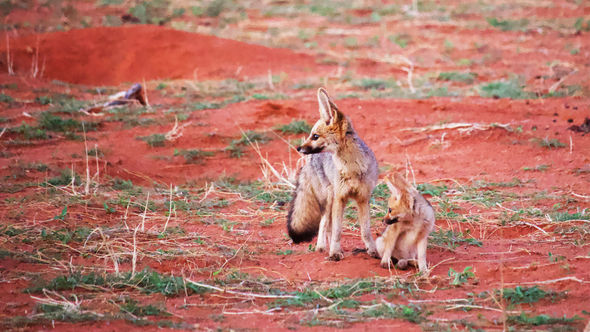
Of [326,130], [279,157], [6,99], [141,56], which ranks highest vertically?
[326,130]

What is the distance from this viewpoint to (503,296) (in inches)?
200

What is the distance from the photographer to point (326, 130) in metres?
6.08

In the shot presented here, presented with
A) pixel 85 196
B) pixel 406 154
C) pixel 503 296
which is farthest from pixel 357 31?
pixel 503 296

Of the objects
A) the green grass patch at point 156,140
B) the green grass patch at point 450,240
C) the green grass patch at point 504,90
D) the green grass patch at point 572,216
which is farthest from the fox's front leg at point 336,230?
the green grass patch at point 504,90

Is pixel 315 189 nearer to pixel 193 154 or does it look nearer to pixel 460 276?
pixel 460 276

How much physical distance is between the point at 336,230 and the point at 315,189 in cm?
51

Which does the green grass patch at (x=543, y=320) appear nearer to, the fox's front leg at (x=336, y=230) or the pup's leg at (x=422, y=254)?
the pup's leg at (x=422, y=254)

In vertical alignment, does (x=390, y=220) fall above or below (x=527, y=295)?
above

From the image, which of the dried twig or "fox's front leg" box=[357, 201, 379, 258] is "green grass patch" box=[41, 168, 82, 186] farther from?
"fox's front leg" box=[357, 201, 379, 258]

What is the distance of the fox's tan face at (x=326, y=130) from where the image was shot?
19.7 ft

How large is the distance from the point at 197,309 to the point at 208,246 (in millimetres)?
1525

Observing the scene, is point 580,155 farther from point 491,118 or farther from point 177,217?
point 177,217

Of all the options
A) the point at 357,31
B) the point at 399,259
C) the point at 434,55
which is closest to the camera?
the point at 399,259

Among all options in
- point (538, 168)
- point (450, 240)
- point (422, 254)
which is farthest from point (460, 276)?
point (538, 168)
